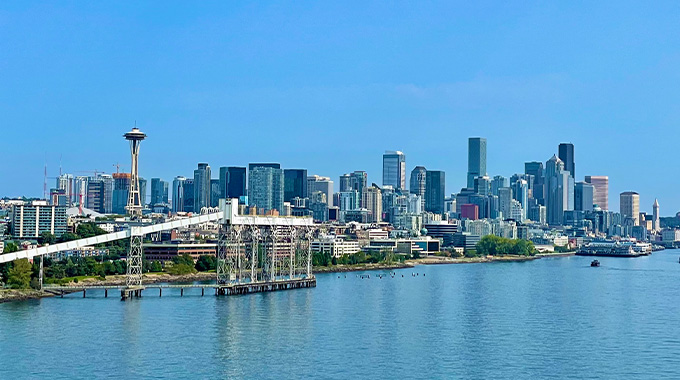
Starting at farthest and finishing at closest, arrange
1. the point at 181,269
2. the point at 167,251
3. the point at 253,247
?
the point at 167,251, the point at 181,269, the point at 253,247

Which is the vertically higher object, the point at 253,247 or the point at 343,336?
the point at 253,247

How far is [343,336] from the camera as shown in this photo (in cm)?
5978

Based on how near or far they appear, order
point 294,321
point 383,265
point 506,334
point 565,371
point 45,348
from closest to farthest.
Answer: point 565,371 → point 45,348 → point 506,334 → point 294,321 → point 383,265

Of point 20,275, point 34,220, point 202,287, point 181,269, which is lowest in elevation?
point 202,287

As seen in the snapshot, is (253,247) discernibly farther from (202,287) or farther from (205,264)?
(205,264)

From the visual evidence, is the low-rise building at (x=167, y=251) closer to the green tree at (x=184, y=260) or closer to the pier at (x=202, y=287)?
the green tree at (x=184, y=260)

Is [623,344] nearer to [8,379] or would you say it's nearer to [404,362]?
[404,362]

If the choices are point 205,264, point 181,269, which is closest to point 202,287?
point 181,269

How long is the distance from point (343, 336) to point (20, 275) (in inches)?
1388

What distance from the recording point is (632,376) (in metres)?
48.1

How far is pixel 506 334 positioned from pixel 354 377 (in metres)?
17.2

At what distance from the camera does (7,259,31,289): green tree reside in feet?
271

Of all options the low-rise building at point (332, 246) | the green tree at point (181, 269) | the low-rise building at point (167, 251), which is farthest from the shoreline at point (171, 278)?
the low-rise building at point (167, 251)

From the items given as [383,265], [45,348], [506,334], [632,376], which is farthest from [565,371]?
[383,265]
